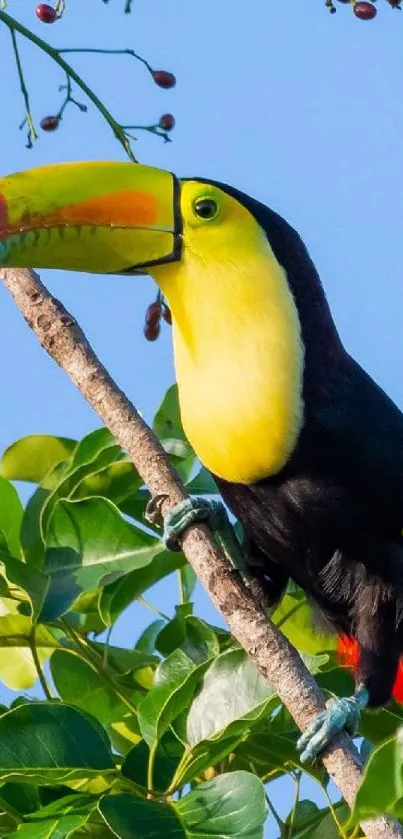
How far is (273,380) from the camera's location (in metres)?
2.85

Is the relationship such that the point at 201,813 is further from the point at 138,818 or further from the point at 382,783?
the point at 382,783

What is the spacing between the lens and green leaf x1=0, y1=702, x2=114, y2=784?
2029 millimetres

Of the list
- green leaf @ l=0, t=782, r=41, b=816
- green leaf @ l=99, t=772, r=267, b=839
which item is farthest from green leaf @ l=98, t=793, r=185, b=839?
green leaf @ l=0, t=782, r=41, b=816

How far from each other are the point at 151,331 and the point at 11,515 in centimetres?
55

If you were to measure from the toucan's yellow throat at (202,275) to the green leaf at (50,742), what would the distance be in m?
0.89

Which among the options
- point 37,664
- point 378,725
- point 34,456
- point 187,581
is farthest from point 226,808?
point 34,456

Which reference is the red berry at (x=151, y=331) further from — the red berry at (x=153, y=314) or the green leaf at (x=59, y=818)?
the green leaf at (x=59, y=818)

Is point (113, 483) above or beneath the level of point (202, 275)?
beneath

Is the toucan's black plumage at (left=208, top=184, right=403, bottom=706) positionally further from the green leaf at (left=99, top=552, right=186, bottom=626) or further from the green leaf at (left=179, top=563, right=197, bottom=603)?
the green leaf at (left=99, top=552, right=186, bottom=626)

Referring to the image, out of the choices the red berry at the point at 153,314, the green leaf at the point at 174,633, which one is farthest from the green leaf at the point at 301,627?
the red berry at the point at 153,314

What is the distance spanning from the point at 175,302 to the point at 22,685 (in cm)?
81

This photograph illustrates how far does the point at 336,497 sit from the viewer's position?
2926 millimetres

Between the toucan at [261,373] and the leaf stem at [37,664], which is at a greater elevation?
the toucan at [261,373]

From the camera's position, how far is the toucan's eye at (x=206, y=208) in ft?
9.59
